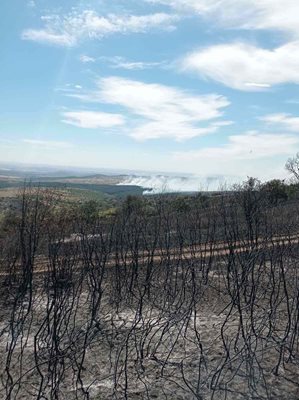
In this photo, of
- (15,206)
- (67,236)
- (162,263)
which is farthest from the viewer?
(15,206)

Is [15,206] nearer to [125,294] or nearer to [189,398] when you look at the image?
[125,294]

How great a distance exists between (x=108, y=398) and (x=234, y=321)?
417cm

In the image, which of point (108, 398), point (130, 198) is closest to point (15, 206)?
point (130, 198)

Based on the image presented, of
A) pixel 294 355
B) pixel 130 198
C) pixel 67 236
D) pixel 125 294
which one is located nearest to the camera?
pixel 294 355

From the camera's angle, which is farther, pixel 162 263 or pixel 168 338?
pixel 162 263

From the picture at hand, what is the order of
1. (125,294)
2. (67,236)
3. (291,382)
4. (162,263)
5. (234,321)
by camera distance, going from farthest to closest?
(67,236) → (162,263) → (125,294) → (234,321) → (291,382)

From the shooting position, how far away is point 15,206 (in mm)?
23969

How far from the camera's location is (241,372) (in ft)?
22.9

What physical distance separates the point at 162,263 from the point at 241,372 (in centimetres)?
761

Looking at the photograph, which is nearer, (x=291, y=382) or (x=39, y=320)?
(x=291, y=382)

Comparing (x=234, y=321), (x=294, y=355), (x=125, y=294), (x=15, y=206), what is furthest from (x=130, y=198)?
(x=294, y=355)

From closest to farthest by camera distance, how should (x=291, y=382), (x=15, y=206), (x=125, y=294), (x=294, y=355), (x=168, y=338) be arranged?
(x=291, y=382) < (x=294, y=355) < (x=168, y=338) < (x=125, y=294) < (x=15, y=206)

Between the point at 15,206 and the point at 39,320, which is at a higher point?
the point at 15,206

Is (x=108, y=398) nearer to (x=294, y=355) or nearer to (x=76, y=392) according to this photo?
(x=76, y=392)
